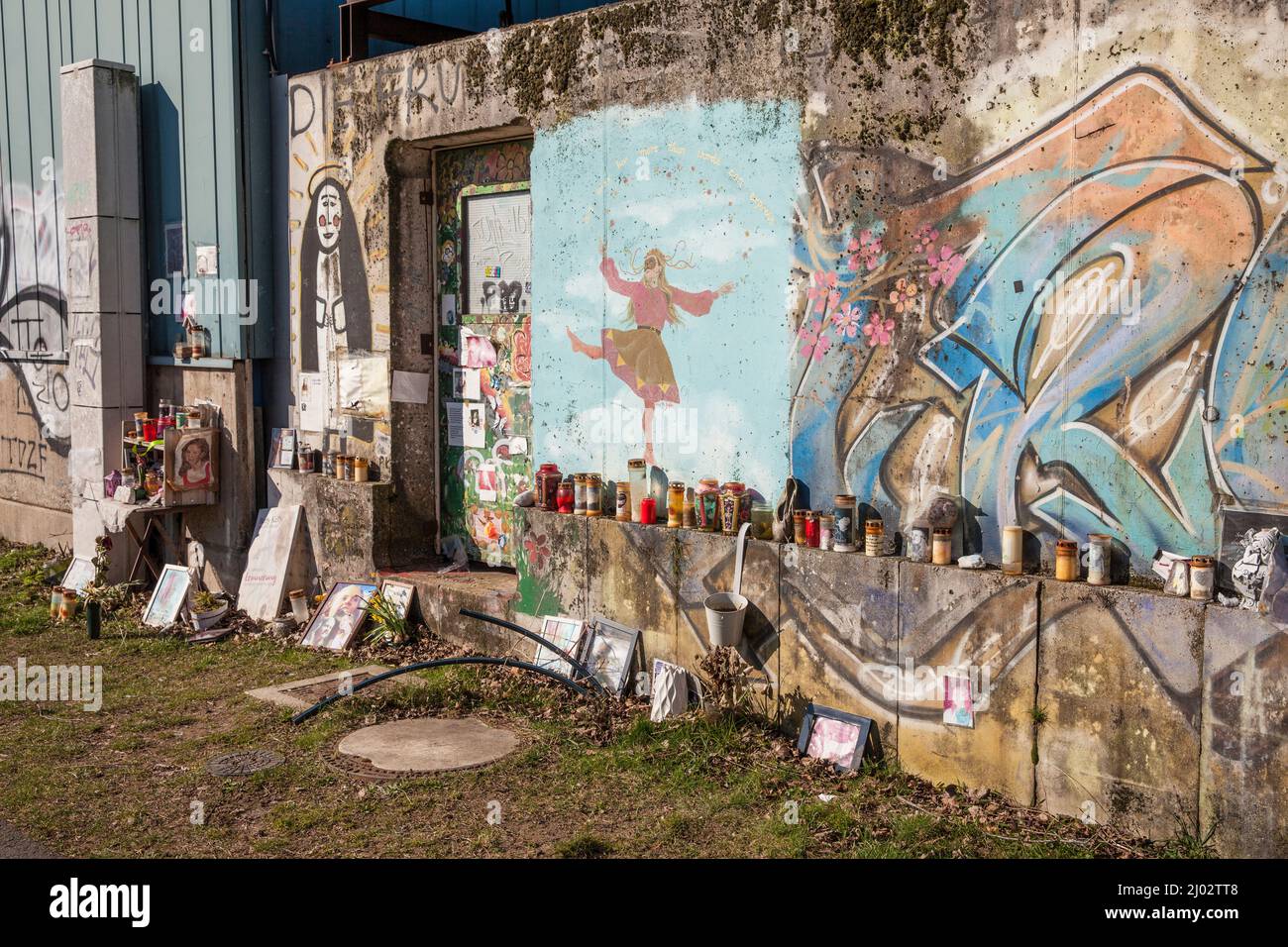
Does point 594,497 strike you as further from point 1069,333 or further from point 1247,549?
point 1247,549

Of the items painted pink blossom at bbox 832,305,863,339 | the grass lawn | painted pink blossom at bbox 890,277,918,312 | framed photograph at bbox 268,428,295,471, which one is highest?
painted pink blossom at bbox 890,277,918,312

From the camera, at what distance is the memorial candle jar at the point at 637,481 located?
732cm

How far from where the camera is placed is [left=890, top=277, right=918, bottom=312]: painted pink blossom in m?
A: 5.98

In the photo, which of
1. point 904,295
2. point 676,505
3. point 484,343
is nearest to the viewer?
point 904,295

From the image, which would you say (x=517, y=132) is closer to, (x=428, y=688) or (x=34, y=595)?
(x=428, y=688)

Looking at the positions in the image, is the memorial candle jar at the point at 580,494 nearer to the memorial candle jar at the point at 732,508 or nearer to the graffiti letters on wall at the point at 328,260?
the memorial candle jar at the point at 732,508

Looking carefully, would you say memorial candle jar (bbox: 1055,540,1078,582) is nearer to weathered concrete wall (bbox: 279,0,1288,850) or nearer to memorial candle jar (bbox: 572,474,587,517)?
weathered concrete wall (bbox: 279,0,1288,850)

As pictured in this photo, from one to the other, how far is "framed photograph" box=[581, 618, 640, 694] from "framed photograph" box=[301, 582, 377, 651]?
2.09 m

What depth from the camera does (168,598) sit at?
9.59m

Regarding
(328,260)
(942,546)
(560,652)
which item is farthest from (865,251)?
(328,260)

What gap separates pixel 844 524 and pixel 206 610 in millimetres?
5483

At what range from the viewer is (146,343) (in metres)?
10.8

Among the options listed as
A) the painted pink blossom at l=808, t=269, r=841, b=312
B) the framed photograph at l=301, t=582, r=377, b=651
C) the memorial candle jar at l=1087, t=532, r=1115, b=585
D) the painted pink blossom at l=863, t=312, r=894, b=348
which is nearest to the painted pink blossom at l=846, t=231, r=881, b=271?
the painted pink blossom at l=808, t=269, r=841, b=312
